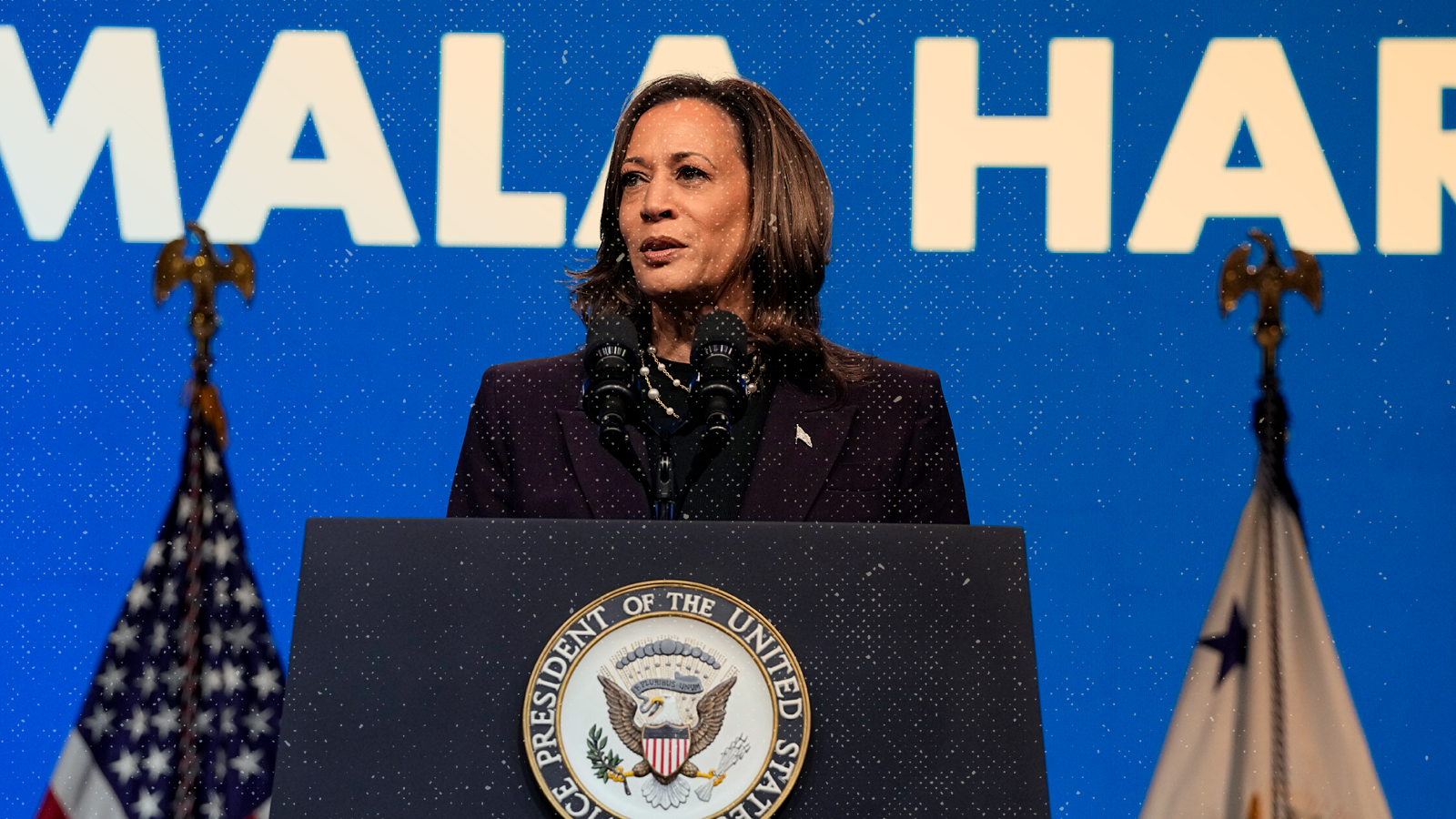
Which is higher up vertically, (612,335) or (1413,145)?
(1413,145)

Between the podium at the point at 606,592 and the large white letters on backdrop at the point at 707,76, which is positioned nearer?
the podium at the point at 606,592

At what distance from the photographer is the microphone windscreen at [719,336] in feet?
6.50

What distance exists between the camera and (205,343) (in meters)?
2.97

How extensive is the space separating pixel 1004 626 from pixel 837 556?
0.67 feet

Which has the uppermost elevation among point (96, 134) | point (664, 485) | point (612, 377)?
point (96, 134)

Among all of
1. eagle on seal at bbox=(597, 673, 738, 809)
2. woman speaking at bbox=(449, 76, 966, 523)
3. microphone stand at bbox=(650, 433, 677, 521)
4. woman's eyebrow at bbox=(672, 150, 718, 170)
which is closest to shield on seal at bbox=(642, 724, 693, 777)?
eagle on seal at bbox=(597, 673, 738, 809)

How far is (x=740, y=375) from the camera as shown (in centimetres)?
223

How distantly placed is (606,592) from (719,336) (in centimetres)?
45

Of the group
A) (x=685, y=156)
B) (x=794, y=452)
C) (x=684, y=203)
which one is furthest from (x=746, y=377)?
(x=685, y=156)

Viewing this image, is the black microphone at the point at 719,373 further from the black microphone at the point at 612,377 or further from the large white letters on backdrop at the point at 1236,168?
the large white letters on backdrop at the point at 1236,168

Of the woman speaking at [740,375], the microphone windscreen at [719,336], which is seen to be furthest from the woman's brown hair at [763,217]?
the microphone windscreen at [719,336]

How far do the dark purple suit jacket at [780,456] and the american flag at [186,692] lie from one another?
70cm

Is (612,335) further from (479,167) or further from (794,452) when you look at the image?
(479,167)

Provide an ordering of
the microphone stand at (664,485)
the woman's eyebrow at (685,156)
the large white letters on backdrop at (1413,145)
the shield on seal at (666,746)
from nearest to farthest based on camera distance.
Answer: the shield on seal at (666,746)
the microphone stand at (664,485)
the woman's eyebrow at (685,156)
the large white letters on backdrop at (1413,145)
